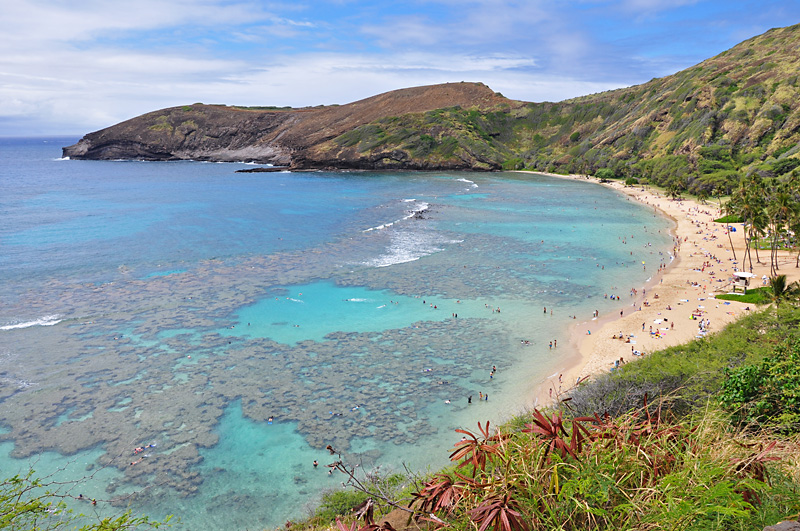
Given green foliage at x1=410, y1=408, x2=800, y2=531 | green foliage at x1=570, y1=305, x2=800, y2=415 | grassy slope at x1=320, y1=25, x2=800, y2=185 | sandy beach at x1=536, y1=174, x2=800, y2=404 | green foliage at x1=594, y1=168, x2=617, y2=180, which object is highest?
grassy slope at x1=320, y1=25, x2=800, y2=185

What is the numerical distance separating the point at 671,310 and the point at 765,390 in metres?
27.3

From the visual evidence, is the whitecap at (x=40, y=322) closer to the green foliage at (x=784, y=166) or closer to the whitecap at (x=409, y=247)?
the whitecap at (x=409, y=247)

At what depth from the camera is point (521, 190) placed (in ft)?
394

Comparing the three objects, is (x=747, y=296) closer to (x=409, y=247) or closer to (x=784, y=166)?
(x=409, y=247)

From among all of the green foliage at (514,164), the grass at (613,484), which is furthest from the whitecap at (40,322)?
the green foliage at (514,164)

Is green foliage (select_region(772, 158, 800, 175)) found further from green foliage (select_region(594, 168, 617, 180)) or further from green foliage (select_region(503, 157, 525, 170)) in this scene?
green foliage (select_region(503, 157, 525, 170))

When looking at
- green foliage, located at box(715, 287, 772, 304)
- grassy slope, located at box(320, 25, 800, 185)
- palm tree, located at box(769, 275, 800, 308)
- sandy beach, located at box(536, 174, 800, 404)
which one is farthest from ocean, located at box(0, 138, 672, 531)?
grassy slope, located at box(320, 25, 800, 185)

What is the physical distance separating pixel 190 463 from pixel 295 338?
14.8 meters

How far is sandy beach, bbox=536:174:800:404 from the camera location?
31.9m

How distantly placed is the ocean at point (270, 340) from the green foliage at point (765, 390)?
12.2 m

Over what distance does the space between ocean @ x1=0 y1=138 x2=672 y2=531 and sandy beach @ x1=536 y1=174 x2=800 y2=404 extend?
53.0 inches

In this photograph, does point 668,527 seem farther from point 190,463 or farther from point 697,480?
point 190,463

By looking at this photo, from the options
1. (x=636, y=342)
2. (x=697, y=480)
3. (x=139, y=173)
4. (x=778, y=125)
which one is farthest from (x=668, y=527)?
(x=139, y=173)

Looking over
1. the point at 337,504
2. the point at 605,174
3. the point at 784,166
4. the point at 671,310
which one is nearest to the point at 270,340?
the point at 337,504
